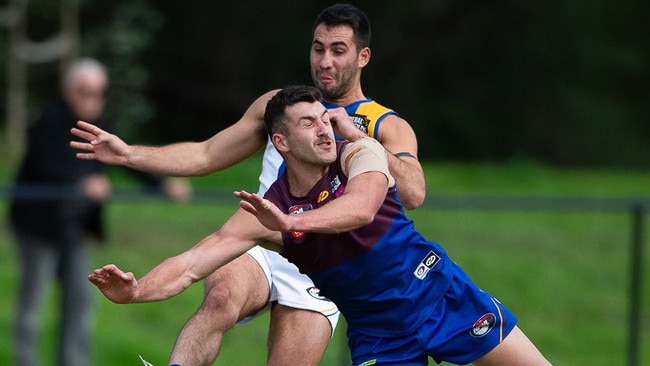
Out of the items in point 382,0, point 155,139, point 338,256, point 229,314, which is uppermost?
point 338,256

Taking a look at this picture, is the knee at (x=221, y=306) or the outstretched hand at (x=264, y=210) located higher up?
the outstretched hand at (x=264, y=210)

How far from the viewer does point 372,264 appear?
5.82 metres

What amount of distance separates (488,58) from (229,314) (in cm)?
2092

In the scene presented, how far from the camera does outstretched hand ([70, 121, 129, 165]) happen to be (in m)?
6.09

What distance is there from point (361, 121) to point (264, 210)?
1212 mm

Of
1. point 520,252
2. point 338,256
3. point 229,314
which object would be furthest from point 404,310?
point 520,252

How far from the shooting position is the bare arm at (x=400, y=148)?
581 centimetres

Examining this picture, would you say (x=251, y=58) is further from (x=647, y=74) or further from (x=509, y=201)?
(x=509, y=201)

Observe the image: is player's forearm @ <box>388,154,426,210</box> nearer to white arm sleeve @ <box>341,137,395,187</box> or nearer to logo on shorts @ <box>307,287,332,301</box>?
white arm sleeve @ <box>341,137,395,187</box>

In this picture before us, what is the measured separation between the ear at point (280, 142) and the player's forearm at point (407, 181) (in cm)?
49

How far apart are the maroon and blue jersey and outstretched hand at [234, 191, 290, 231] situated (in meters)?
0.52

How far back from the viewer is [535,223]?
12.2 m

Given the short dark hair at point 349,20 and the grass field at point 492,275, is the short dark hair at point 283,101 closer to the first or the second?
the short dark hair at point 349,20

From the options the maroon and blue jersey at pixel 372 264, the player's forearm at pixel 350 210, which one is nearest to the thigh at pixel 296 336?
the maroon and blue jersey at pixel 372 264
